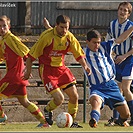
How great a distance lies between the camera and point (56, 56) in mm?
15266

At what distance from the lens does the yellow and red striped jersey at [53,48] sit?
1507cm

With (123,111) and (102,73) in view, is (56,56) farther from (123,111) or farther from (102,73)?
(123,111)

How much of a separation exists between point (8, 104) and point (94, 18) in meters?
4.64

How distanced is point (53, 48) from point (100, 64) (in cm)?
88

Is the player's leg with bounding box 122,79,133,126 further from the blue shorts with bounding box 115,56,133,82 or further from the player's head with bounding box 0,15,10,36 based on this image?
the player's head with bounding box 0,15,10,36

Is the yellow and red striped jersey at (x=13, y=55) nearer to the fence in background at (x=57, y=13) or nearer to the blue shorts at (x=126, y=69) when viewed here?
the blue shorts at (x=126, y=69)

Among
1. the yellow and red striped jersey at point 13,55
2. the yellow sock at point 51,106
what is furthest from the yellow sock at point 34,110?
the yellow and red striped jersey at point 13,55

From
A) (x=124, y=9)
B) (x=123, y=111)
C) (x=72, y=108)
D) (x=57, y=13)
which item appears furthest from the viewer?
(x=57, y=13)

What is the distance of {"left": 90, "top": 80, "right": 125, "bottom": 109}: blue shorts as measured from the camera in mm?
14633

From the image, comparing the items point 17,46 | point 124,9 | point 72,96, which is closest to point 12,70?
point 17,46

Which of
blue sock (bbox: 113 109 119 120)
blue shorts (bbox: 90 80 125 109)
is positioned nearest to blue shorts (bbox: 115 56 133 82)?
blue sock (bbox: 113 109 119 120)

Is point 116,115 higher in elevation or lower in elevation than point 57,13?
lower

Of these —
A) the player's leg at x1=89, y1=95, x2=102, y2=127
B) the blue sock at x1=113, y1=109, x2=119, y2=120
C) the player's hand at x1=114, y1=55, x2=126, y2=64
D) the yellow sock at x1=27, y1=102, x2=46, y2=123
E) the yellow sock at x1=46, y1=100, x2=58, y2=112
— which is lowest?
the blue sock at x1=113, y1=109, x2=119, y2=120

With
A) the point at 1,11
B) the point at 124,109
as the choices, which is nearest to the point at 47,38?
the point at 124,109
